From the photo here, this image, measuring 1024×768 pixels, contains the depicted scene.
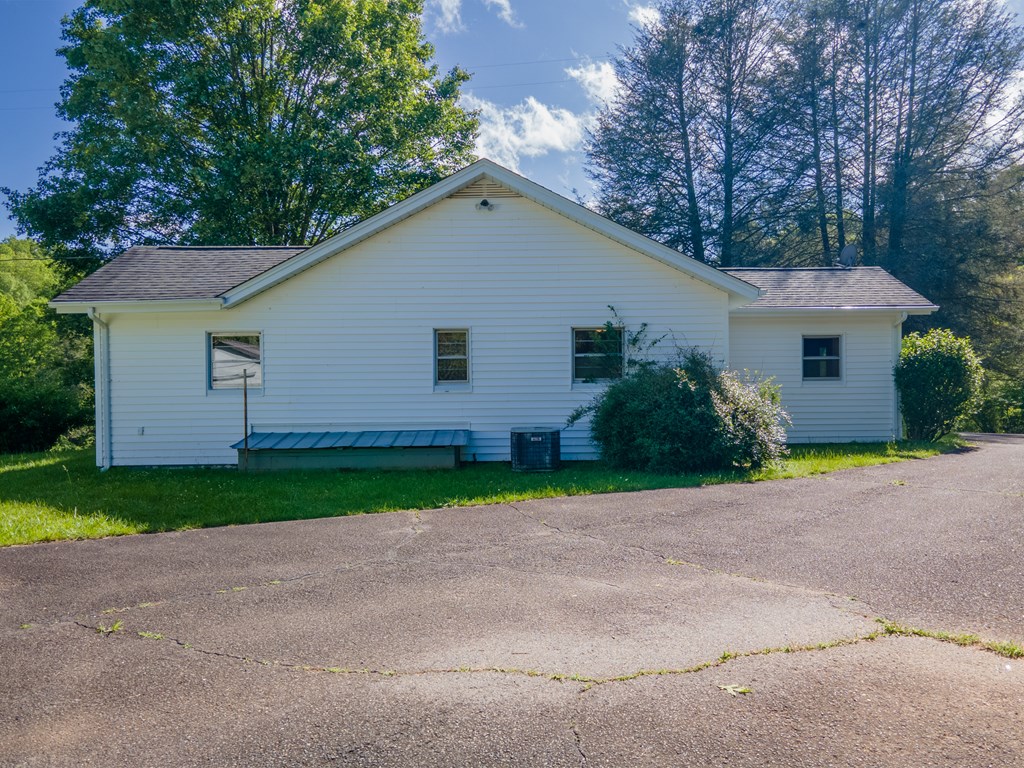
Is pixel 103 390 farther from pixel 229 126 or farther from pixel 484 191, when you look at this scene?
pixel 229 126

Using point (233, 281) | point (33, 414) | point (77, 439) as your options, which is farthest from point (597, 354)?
point (77, 439)

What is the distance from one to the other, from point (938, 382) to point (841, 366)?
6.20 ft

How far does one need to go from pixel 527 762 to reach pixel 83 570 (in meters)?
5.02

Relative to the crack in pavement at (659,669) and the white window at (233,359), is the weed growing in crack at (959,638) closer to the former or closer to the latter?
the crack in pavement at (659,669)

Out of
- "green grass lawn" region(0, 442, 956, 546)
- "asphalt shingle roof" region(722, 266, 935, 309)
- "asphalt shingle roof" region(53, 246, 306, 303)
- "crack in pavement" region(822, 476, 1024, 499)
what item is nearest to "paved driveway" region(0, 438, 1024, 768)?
"green grass lawn" region(0, 442, 956, 546)

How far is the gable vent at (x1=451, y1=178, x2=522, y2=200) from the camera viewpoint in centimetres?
1323

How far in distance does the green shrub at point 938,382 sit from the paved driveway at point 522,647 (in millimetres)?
8157

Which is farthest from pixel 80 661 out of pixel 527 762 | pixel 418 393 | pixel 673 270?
pixel 673 270

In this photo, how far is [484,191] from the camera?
13250mm

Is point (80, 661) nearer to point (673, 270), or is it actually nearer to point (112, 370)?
point (112, 370)

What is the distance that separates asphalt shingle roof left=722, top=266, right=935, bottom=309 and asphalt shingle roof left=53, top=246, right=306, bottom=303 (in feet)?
34.6

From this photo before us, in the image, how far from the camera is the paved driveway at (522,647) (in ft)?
10.1

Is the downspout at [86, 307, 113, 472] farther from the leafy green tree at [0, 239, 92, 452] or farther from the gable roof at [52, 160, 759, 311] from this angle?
the leafy green tree at [0, 239, 92, 452]

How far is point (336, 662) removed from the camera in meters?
3.96
